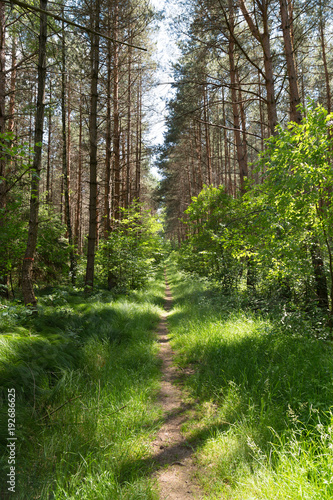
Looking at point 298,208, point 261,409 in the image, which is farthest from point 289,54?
point 261,409

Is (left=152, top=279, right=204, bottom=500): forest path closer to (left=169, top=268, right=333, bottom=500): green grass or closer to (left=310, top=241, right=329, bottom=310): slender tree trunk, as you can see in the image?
(left=169, top=268, right=333, bottom=500): green grass

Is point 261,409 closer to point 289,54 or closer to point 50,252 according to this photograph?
point 289,54

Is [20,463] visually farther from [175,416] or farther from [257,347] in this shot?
[257,347]

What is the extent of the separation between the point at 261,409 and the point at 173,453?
1002mm

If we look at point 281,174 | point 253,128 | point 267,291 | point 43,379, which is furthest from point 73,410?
point 253,128

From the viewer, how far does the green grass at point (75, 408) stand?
6.35 ft

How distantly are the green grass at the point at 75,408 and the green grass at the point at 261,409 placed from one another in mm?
613

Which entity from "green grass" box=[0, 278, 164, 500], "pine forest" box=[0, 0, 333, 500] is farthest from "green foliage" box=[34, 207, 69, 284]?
"green grass" box=[0, 278, 164, 500]

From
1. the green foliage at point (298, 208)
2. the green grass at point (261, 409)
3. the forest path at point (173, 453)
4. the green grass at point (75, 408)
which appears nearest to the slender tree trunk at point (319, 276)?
the green foliage at point (298, 208)

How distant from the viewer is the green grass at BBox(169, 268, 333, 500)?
5.91 ft

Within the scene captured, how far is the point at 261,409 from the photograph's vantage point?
250 centimetres

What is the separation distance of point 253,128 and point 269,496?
28.5 meters

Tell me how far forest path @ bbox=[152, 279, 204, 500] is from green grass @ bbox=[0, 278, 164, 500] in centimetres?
13

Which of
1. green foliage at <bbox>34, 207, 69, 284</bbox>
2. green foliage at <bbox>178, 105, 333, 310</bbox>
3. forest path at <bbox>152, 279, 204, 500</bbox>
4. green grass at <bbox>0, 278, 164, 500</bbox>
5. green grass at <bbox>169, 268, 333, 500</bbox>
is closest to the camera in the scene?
green grass at <bbox>169, 268, 333, 500</bbox>
